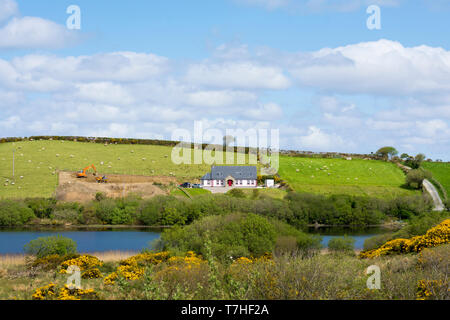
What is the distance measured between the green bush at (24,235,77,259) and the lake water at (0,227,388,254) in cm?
752

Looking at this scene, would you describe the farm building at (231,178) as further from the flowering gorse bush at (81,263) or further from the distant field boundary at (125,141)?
the flowering gorse bush at (81,263)

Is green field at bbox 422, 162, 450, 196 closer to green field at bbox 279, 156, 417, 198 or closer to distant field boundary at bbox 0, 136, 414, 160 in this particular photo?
green field at bbox 279, 156, 417, 198

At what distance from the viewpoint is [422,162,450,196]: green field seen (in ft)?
361

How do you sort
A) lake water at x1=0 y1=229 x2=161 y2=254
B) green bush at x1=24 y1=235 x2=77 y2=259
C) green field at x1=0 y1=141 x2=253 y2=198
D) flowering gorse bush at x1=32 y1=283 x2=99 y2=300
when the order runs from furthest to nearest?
green field at x1=0 y1=141 x2=253 y2=198, lake water at x1=0 y1=229 x2=161 y2=254, green bush at x1=24 y1=235 x2=77 y2=259, flowering gorse bush at x1=32 y1=283 x2=99 y2=300

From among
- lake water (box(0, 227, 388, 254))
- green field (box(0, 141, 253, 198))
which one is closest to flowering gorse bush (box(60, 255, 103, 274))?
lake water (box(0, 227, 388, 254))

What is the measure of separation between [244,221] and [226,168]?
58065mm

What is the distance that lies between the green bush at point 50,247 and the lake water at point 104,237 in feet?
24.7

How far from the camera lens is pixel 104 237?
64.5 metres

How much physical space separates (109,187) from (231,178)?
1001 inches

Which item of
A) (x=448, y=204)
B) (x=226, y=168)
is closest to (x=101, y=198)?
(x=226, y=168)

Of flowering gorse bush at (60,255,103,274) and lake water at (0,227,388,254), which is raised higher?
flowering gorse bush at (60,255,103,274)

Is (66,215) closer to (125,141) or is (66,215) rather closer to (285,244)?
(285,244)

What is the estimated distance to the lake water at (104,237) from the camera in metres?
55.5

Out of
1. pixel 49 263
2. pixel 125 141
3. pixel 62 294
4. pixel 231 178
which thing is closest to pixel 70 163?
pixel 125 141
